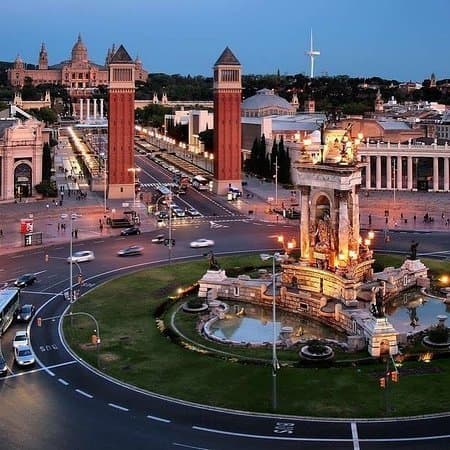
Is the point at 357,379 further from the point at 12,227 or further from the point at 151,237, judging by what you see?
the point at 12,227

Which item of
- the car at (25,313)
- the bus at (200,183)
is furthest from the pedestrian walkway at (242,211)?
the car at (25,313)

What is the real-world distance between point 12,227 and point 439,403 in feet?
233

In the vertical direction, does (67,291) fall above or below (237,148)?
below

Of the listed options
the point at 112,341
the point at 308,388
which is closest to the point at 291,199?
the point at 112,341

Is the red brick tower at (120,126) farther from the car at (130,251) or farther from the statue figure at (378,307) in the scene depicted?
the statue figure at (378,307)

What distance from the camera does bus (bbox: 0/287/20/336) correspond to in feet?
172

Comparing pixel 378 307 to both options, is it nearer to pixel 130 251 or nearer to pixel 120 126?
pixel 130 251

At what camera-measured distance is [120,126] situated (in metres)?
126

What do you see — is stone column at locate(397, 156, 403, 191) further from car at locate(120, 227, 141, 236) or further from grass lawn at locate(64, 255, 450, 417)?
grass lawn at locate(64, 255, 450, 417)

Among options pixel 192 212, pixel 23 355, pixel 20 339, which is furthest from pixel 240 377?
pixel 192 212

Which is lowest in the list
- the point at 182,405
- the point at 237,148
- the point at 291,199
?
the point at 182,405

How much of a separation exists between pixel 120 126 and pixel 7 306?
7504 centimetres

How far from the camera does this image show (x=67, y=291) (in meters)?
64.1

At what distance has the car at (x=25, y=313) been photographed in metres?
55.4
